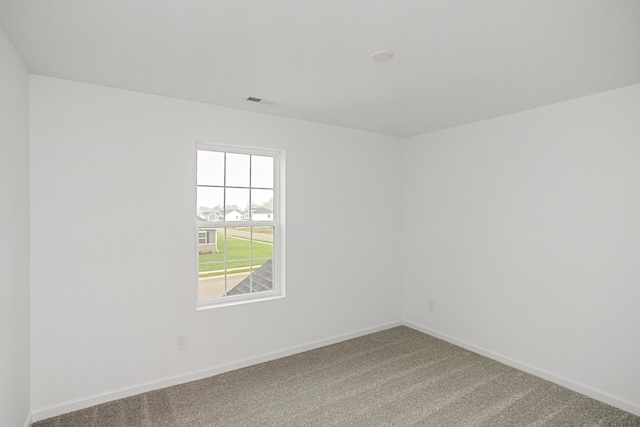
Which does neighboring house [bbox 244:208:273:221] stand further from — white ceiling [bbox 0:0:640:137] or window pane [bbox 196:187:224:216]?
white ceiling [bbox 0:0:640:137]

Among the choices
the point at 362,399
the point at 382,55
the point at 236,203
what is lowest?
the point at 362,399

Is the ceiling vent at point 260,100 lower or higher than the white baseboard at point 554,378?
higher

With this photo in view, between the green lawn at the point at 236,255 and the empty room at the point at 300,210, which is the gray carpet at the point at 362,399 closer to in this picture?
the empty room at the point at 300,210

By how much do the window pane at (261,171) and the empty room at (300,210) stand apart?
2cm

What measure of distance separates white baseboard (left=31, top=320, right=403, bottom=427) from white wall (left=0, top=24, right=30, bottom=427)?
192 millimetres

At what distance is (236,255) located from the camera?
3.41 m

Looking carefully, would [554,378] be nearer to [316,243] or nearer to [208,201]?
[316,243]

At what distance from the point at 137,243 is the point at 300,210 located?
1.55 metres

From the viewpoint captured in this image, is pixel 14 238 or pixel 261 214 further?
pixel 261 214

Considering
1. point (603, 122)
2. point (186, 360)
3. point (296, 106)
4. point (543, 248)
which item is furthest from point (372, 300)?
point (603, 122)

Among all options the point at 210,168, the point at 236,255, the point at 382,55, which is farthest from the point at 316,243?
the point at 382,55

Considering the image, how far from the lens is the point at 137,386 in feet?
9.11

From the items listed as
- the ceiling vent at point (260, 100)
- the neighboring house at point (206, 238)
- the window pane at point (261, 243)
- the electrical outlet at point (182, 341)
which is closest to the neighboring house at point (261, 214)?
the window pane at point (261, 243)

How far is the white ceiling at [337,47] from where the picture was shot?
1646mm
